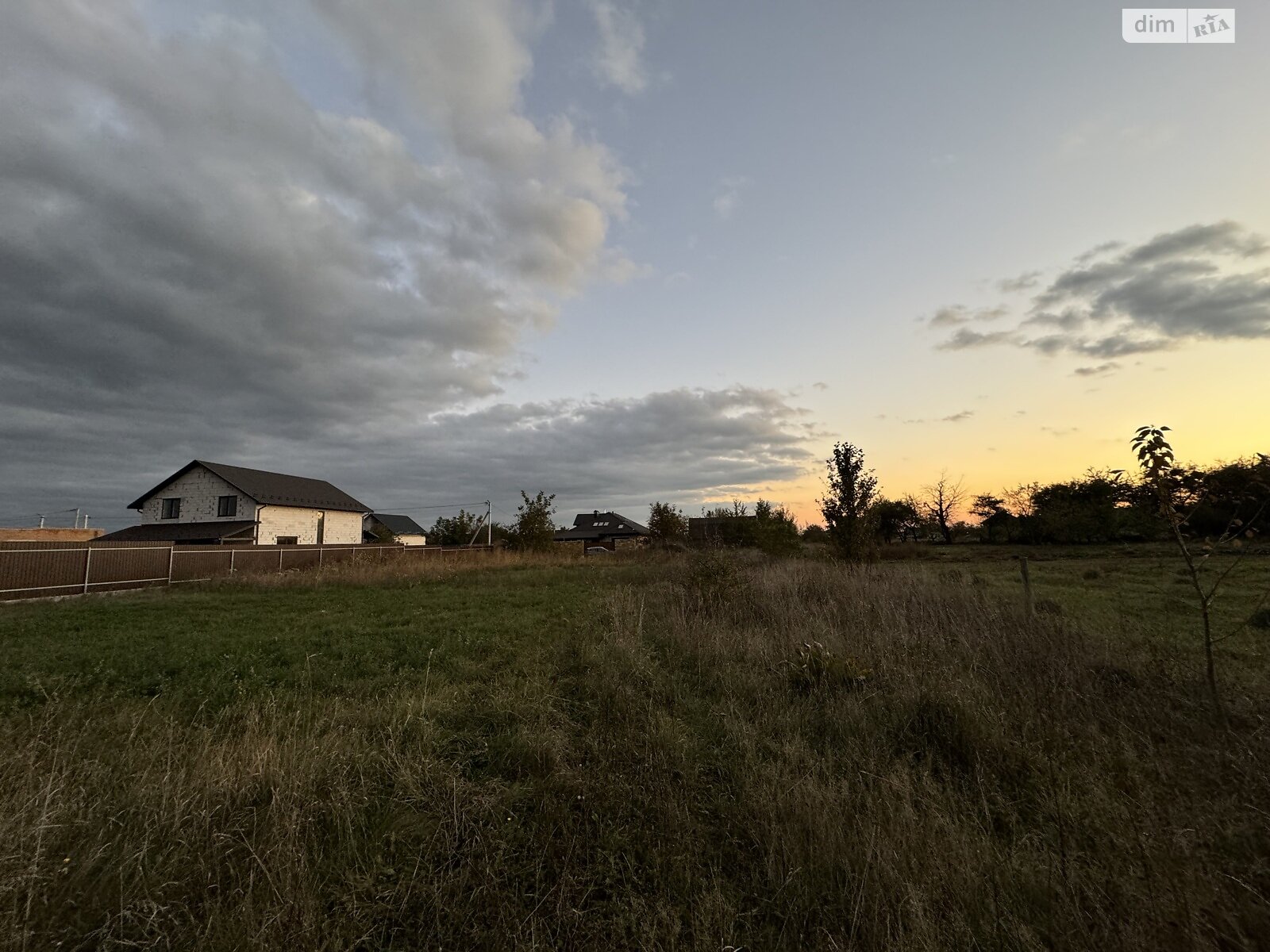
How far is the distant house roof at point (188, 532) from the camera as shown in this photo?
3288 cm

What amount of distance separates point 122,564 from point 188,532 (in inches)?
809

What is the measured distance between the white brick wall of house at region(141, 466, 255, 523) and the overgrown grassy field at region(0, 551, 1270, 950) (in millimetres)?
32739

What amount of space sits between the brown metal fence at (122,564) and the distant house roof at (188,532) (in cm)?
1156

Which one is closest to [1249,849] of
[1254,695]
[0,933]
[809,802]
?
[809,802]

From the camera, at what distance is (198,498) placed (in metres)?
35.3

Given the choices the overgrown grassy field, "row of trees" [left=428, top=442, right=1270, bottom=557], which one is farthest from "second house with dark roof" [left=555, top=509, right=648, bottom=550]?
the overgrown grassy field

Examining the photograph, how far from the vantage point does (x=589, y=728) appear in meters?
4.67

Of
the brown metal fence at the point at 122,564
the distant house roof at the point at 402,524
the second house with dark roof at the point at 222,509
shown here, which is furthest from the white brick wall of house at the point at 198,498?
the distant house roof at the point at 402,524

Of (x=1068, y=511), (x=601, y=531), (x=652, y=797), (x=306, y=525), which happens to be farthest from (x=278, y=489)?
(x=1068, y=511)

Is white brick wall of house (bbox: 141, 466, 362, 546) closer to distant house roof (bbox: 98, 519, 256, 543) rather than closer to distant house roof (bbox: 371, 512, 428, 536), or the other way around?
distant house roof (bbox: 98, 519, 256, 543)

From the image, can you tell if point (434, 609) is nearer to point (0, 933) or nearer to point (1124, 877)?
point (0, 933)

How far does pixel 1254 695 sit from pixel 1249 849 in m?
3.62

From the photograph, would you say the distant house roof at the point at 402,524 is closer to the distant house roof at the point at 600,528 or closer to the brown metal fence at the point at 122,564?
the distant house roof at the point at 600,528

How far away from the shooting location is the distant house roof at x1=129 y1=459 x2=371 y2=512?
3491 centimetres
